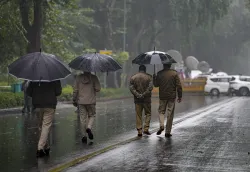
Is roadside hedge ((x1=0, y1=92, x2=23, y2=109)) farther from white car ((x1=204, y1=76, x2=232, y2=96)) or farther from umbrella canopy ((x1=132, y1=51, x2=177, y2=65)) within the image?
white car ((x1=204, y1=76, x2=232, y2=96))

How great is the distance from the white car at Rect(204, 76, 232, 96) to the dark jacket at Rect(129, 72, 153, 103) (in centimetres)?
3624

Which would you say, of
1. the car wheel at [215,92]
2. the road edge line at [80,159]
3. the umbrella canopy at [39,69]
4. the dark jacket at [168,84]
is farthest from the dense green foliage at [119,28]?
the umbrella canopy at [39,69]

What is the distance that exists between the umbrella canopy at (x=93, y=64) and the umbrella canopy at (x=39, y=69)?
1562 mm

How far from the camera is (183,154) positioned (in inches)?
436

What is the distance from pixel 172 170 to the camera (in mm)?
9258

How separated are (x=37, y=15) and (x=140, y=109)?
15904mm

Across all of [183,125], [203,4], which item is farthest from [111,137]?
[203,4]

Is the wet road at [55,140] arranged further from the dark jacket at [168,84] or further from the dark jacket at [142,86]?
the dark jacket at [168,84]

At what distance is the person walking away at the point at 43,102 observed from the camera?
1088 centimetres

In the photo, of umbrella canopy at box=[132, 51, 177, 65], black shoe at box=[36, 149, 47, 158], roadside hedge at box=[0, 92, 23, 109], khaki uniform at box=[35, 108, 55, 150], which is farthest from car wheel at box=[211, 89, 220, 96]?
black shoe at box=[36, 149, 47, 158]

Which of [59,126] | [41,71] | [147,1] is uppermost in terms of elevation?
[147,1]

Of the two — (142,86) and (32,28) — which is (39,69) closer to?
(142,86)

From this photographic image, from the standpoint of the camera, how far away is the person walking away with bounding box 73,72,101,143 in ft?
41.3

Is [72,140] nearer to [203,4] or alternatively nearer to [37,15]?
[37,15]
